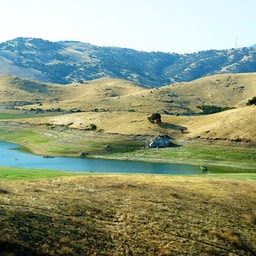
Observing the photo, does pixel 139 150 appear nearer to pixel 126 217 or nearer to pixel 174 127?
pixel 174 127

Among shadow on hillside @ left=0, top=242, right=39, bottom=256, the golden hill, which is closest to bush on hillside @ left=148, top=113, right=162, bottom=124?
the golden hill

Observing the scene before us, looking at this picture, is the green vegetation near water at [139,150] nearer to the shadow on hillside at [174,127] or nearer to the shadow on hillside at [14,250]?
the shadow on hillside at [174,127]

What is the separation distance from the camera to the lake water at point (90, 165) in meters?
91.0

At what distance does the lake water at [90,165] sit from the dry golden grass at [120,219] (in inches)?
1787

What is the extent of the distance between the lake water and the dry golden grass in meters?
45.4

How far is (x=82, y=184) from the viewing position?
43.1 metres

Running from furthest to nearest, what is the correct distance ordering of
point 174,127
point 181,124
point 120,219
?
point 181,124, point 174,127, point 120,219

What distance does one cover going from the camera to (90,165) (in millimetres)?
97562

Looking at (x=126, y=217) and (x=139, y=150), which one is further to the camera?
(x=139, y=150)

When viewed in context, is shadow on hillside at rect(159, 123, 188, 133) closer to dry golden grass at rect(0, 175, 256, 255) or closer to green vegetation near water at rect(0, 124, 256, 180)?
green vegetation near water at rect(0, 124, 256, 180)

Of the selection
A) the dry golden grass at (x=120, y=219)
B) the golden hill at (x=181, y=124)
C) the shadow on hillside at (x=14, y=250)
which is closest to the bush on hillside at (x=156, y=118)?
the golden hill at (x=181, y=124)

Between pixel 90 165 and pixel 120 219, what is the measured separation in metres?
65.7

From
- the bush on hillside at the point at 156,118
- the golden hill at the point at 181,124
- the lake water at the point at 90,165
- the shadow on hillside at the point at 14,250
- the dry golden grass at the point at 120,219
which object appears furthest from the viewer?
the bush on hillside at the point at 156,118

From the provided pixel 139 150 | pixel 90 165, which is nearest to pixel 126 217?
pixel 90 165
